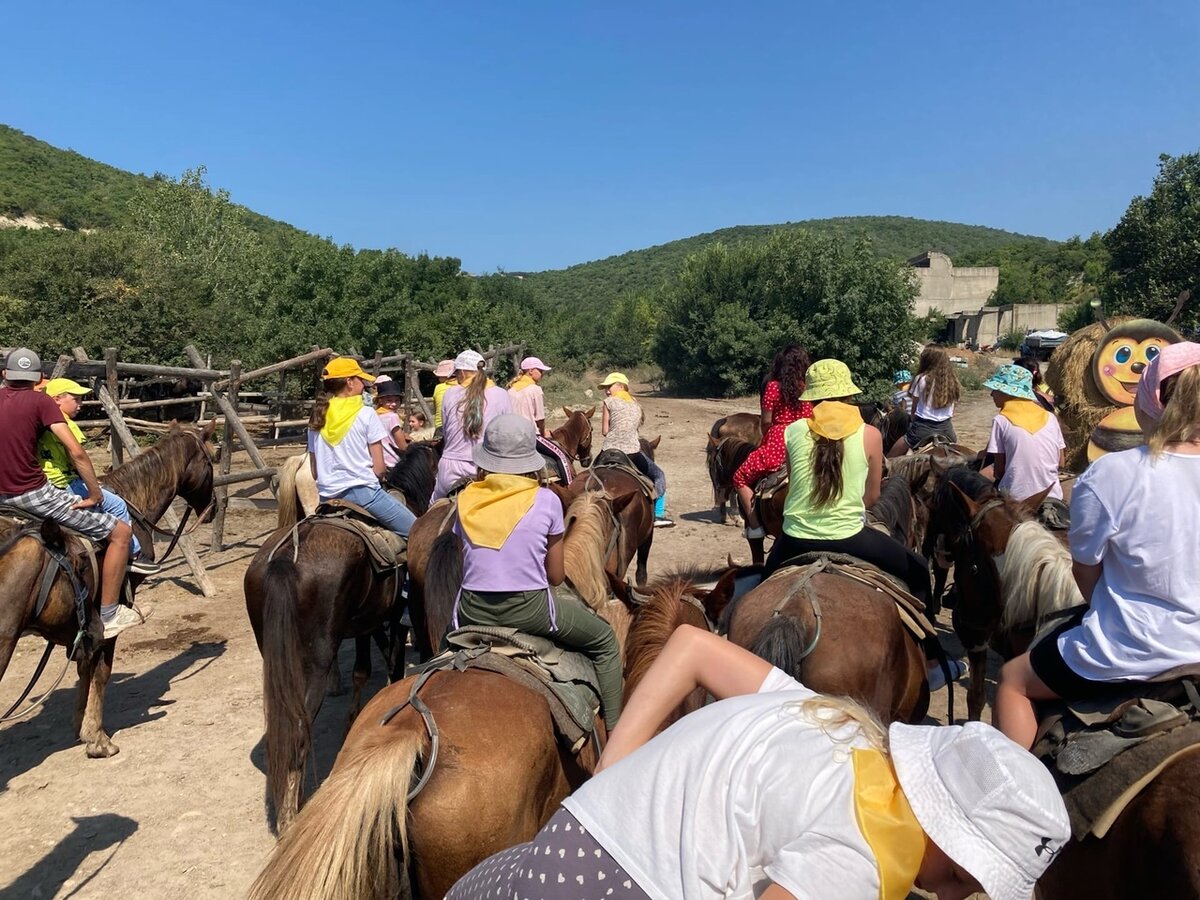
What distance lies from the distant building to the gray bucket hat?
5655 centimetres

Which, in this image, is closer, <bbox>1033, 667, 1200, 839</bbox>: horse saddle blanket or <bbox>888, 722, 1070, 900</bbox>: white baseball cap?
<bbox>888, 722, 1070, 900</bbox>: white baseball cap

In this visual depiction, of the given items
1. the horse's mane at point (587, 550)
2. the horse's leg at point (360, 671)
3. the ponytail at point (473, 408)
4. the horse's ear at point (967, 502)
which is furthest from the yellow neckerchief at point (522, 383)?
the horse's ear at point (967, 502)

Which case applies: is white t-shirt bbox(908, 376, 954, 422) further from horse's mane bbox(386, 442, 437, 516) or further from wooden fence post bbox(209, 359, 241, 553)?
wooden fence post bbox(209, 359, 241, 553)

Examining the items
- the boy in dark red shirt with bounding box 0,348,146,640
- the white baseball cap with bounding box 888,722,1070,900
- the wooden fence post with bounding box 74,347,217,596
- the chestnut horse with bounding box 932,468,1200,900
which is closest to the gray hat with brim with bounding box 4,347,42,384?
the boy in dark red shirt with bounding box 0,348,146,640

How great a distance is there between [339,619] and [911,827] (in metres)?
4.31

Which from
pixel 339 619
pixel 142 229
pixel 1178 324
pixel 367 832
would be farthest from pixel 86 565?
pixel 142 229

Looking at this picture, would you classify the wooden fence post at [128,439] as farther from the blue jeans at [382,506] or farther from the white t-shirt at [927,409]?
the white t-shirt at [927,409]

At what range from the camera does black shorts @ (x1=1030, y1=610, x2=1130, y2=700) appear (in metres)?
2.51

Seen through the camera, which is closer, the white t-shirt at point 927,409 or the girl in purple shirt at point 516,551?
the girl in purple shirt at point 516,551

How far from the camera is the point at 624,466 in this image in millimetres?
8461

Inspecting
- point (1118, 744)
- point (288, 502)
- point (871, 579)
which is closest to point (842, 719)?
point (1118, 744)

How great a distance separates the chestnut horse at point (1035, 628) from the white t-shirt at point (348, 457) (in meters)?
3.93

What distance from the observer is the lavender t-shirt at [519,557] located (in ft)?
10.8

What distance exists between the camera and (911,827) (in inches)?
55.0
